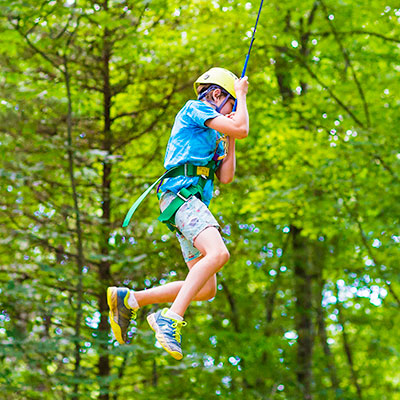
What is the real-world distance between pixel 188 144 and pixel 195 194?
0.22m

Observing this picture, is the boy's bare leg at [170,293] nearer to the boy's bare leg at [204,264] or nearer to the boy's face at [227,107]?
the boy's bare leg at [204,264]

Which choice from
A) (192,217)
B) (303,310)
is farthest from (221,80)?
(303,310)

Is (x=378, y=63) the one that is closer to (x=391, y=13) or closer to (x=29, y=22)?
(x=391, y=13)

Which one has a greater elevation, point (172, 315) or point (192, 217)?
point (192, 217)

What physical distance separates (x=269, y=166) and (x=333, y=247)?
2345mm

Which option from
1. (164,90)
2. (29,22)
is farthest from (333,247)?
(29,22)

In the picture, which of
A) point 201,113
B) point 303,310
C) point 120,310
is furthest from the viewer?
point 303,310

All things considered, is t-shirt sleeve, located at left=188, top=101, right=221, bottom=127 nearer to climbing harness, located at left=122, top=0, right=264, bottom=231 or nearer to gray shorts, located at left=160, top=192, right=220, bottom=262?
climbing harness, located at left=122, top=0, right=264, bottom=231

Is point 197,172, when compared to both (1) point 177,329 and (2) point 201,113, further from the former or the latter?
(1) point 177,329

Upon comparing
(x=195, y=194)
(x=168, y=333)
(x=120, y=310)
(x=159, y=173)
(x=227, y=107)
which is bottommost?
(x=168, y=333)

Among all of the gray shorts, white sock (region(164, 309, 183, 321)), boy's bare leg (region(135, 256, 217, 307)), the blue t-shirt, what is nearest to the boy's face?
the blue t-shirt

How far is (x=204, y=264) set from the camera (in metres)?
2.75

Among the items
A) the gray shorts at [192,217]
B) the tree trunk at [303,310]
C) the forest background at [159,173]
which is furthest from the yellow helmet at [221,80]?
the tree trunk at [303,310]

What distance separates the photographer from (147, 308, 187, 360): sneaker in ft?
8.63
